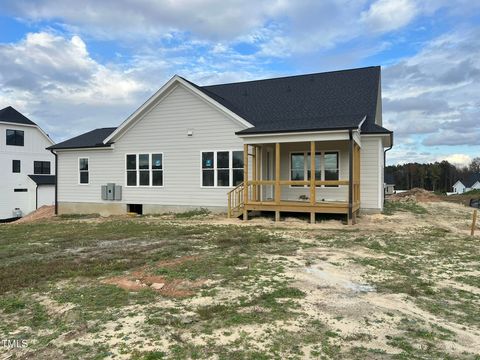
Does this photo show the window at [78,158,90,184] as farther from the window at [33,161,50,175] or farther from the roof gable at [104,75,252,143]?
the window at [33,161,50,175]

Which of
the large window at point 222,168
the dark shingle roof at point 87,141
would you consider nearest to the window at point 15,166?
the dark shingle roof at point 87,141

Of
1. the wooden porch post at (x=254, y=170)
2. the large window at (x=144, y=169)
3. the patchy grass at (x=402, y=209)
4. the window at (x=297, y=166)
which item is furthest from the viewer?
the large window at (x=144, y=169)

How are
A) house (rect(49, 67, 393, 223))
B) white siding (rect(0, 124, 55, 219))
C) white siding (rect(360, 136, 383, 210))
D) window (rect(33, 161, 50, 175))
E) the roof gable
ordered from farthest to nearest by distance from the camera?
window (rect(33, 161, 50, 175)) → white siding (rect(0, 124, 55, 219)) → the roof gable → white siding (rect(360, 136, 383, 210)) → house (rect(49, 67, 393, 223))

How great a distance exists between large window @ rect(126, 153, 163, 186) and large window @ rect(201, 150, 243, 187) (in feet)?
7.58

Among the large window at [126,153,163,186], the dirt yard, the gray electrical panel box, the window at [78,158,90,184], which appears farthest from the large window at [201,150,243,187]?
the window at [78,158,90,184]

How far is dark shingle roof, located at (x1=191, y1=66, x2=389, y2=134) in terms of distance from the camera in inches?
604

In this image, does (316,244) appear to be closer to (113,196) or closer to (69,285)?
(69,285)

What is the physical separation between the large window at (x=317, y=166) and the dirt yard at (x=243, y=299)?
607cm

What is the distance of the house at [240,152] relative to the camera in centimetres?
1477

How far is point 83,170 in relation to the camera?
2011cm

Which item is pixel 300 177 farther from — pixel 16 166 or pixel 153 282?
pixel 16 166

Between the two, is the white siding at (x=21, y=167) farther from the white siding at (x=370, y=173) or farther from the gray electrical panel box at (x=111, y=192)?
the white siding at (x=370, y=173)

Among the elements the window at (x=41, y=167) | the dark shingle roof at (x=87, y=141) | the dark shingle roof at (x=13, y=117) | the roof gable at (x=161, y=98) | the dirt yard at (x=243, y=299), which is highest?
the dark shingle roof at (x=13, y=117)

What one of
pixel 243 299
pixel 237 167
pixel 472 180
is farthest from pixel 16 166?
pixel 472 180
